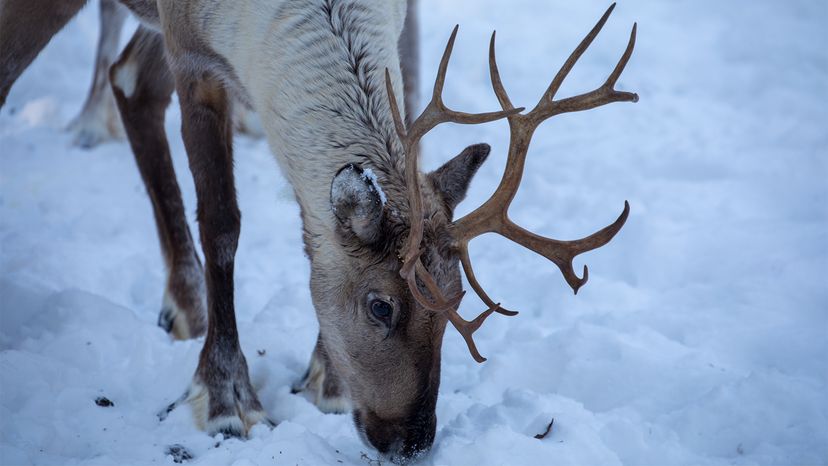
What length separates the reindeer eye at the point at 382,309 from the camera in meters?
2.99

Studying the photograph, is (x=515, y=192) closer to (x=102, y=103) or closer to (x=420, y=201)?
(x=420, y=201)

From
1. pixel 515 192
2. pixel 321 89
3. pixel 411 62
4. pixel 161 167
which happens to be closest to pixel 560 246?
pixel 515 192

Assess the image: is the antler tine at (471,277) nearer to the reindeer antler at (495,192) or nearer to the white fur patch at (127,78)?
the reindeer antler at (495,192)

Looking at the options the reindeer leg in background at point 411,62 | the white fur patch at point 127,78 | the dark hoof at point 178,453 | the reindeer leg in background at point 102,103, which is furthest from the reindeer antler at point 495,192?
the reindeer leg in background at point 102,103

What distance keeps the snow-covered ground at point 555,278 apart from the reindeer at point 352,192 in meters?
0.22

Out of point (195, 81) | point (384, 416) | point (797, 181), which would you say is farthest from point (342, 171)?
point (797, 181)

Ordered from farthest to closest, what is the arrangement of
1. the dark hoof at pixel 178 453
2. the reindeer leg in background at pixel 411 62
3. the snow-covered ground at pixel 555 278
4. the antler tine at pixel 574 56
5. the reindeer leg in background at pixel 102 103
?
the reindeer leg in background at pixel 102 103 → the reindeer leg in background at pixel 411 62 → the snow-covered ground at pixel 555 278 → the dark hoof at pixel 178 453 → the antler tine at pixel 574 56

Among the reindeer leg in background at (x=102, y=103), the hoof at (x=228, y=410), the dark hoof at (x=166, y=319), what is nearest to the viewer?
the hoof at (x=228, y=410)

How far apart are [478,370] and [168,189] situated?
200 centimetres

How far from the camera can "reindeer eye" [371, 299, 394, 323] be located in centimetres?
299

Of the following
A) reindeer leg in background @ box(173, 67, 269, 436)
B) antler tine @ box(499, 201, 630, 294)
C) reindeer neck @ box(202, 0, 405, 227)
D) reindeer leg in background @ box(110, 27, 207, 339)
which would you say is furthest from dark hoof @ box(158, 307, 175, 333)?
antler tine @ box(499, 201, 630, 294)

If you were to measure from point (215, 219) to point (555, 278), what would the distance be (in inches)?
77.4

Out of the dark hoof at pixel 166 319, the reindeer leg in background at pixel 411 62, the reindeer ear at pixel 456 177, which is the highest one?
the reindeer ear at pixel 456 177

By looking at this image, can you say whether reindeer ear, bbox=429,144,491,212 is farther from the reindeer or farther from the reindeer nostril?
the reindeer nostril
